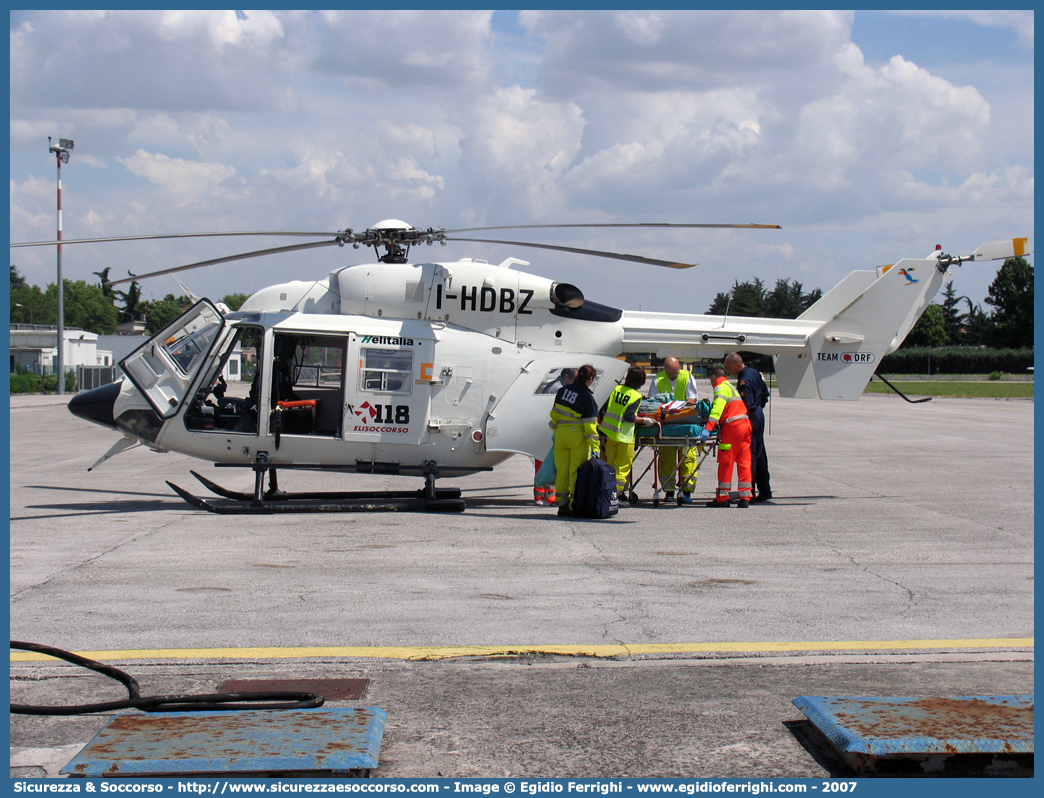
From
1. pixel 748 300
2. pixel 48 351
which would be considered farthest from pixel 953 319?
pixel 48 351

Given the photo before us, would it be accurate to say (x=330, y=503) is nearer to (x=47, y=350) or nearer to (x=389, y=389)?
(x=389, y=389)

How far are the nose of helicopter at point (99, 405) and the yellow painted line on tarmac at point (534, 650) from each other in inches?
255

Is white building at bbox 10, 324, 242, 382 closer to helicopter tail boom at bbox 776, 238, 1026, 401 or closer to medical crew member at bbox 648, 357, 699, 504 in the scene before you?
medical crew member at bbox 648, 357, 699, 504

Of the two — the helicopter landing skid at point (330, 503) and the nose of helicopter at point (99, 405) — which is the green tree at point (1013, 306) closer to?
the helicopter landing skid at point (330, 503)

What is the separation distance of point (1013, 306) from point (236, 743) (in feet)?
353

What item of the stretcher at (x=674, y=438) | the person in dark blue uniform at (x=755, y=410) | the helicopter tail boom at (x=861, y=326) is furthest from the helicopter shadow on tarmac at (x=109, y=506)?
the helicopter tail boom at (x=861, y=326)

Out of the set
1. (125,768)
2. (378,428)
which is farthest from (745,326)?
(125,768)

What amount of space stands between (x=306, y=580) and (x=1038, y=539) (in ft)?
17.3

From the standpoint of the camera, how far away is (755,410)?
11953 millimetres

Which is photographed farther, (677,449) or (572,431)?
(677,449)

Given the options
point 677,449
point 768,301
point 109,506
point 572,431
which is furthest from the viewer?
point 768,301

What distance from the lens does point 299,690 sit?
180 inches

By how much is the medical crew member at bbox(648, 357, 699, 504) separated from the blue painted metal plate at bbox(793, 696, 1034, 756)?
735 centimetres

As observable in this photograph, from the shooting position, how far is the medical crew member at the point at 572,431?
10.2 m
